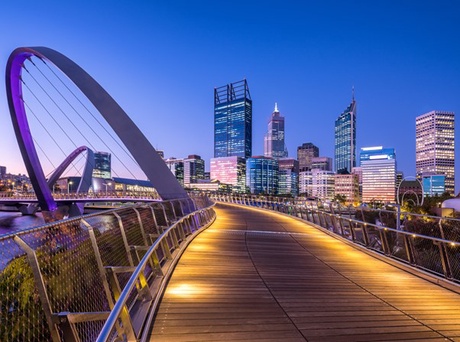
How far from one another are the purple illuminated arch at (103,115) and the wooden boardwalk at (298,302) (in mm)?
19016

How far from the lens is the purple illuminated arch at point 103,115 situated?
27.1 metres

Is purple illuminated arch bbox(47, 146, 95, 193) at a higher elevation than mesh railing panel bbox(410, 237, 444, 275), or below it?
higher

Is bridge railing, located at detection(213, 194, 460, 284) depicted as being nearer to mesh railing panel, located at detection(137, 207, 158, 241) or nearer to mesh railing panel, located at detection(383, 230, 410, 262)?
mesh railing panel, located at detection(383, 230, 410, 262)

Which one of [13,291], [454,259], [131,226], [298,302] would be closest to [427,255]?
[454,259]

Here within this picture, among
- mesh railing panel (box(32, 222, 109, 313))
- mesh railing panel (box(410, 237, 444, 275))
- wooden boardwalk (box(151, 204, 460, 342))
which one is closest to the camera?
mesh railing panel (box(32, 222, 109, 313))

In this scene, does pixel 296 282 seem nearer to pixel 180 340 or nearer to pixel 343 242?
pixel 180 340

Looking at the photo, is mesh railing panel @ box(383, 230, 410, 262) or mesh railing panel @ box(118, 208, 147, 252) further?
mesh railing panel @ box(383, 230, 410, 262)

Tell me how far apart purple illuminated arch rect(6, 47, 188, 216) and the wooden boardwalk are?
19.0 meters

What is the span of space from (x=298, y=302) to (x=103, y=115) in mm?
25799

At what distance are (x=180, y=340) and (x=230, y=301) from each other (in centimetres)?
138

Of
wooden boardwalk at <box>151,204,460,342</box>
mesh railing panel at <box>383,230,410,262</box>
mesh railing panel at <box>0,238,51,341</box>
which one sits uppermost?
mesh railing panel at <box>0,238,51,341</box>

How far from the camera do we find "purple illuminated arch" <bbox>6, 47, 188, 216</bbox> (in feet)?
Answer: 88.9

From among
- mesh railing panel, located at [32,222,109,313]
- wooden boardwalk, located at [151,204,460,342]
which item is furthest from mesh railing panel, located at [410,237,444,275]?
mesh railing panel, located at [32,222,109,313]

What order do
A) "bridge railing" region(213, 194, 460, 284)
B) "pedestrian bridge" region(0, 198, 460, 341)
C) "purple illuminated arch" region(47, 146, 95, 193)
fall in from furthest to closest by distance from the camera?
"purple illuminated arch" region(47, 146, 95, 193)
"bridge railing" region(213, 194, 460, 284)
"pedestrian bridge" region(0, 198, 460, 341)
